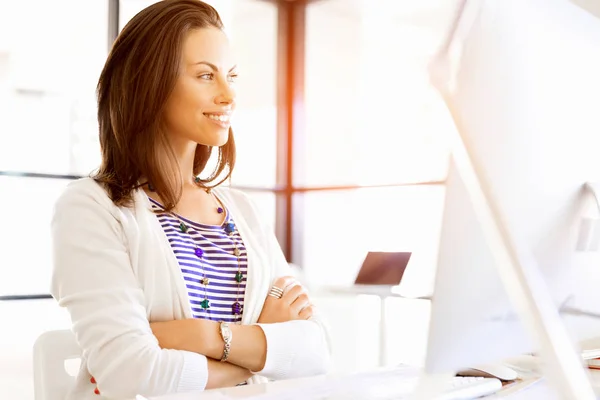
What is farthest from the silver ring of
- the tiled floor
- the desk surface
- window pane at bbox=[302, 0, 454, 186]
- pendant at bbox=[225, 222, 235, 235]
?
window pane at bbox=[302, 0, 454, 186]

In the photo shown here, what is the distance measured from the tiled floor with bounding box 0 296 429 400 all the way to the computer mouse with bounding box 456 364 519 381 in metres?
2.25

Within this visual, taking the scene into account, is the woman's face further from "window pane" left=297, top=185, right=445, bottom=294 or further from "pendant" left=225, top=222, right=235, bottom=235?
"window pane" left=297, top=185, right=445, bottom=294

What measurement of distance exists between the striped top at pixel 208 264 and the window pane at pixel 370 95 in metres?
2.49

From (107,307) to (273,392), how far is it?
0.36 metres

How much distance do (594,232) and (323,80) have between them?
163 inches

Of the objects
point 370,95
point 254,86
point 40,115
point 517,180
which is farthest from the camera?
point 254,86

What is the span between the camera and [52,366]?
43.8 inches

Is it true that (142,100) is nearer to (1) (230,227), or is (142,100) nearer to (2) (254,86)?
(1) (230,227)

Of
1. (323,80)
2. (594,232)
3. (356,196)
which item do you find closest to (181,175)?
(594,232)

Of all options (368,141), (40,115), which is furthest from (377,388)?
(368,141)

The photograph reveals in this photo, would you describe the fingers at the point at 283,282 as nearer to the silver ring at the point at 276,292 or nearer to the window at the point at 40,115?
the silver ring at the point at 276,292

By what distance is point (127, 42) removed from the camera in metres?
1.23

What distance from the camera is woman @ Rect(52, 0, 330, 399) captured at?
102cm

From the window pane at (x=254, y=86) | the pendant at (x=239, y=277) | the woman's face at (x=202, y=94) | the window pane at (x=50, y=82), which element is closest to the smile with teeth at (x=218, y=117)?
the woman's face at (x=202, y=94)
